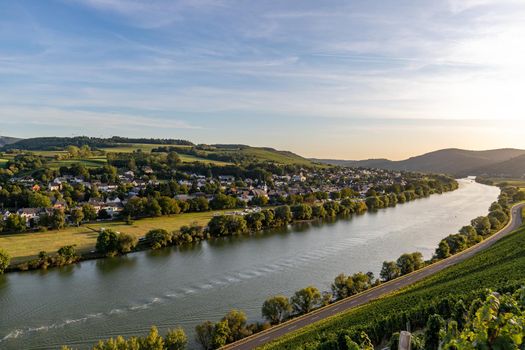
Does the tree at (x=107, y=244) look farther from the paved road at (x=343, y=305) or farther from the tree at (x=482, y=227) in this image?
the tree at (x=482, y=227)

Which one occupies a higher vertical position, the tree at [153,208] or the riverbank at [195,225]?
the tree at [153,208]

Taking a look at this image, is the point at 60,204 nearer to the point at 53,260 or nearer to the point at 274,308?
the point at 53,260

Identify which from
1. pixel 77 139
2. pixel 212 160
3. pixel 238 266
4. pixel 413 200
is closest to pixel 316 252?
pixel 238 266

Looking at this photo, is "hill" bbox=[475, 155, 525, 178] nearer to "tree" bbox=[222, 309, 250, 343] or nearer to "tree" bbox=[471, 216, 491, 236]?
"tree" bbox=[471, 216, 491, 236]

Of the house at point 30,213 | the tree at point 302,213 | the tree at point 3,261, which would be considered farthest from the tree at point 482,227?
the house at point 30,213

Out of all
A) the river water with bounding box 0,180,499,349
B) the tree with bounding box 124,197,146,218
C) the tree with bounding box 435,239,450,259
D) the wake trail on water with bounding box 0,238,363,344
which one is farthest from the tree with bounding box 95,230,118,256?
the tree with bounding box 435,239,450,259

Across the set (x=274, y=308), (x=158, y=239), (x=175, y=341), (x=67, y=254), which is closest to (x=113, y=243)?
(x=67, y=254)
